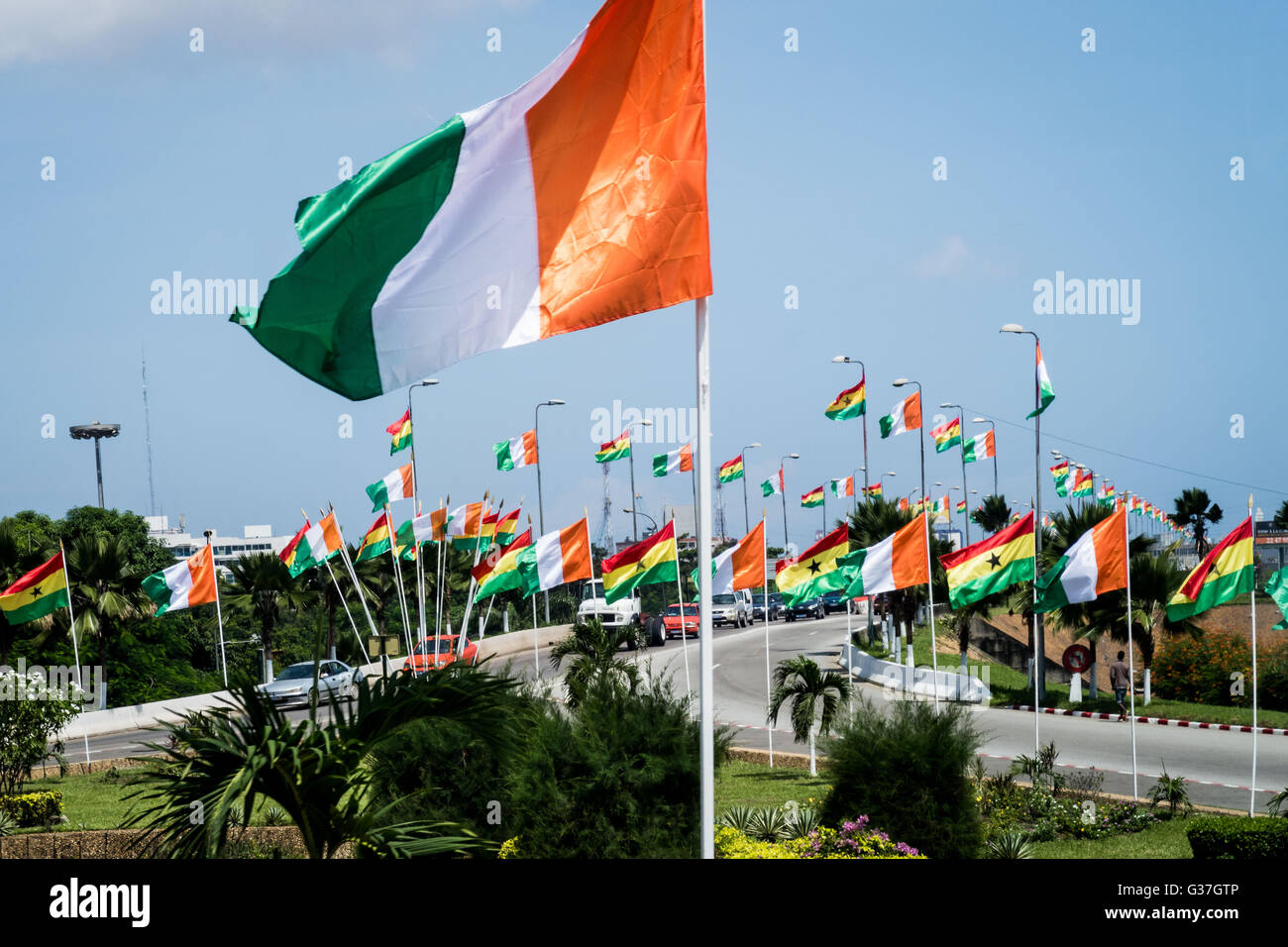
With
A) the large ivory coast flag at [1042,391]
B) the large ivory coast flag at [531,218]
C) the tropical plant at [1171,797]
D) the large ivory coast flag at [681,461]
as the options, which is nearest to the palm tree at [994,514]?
the large ivory coast flag at [681,461]

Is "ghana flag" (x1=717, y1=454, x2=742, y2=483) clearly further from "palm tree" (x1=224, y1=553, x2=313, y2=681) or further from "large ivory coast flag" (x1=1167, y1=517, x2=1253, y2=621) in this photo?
"large ivory coast flag" (x1=1167, y1=517, x2=1253, y2=621)

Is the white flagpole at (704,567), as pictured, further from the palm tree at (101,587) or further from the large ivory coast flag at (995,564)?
the palm tree at (101,587)

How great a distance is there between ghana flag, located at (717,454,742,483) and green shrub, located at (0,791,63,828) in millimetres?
33759

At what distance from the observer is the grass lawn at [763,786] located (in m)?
18.2

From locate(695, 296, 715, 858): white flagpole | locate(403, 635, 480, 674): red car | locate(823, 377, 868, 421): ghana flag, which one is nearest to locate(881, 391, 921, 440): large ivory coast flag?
locate(823, 377, 868, 421): ghana flag

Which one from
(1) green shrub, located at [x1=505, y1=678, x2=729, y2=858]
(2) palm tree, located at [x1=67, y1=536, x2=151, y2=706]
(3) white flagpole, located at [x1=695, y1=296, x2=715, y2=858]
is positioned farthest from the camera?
(2) palm tree, located at [x1=67, y1=536, x2=151, y2=706]

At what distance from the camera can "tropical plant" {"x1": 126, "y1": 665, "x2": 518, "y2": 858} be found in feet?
24.6

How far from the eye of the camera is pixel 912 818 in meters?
12.1

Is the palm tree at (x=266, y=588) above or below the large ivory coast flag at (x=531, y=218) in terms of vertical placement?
below

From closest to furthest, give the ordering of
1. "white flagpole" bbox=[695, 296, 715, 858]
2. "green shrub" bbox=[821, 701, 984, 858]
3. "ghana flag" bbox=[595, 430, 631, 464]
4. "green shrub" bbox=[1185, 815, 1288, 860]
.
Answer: "white flagpole" bbox=[695, 296, 715, 858]
"green shrub" bbox=[821, 701, 984, 858]
"green shrub" bbox=[1185, 815, 1288, 860]
"ghana flag" bbox=[595, 430, 631, 464]

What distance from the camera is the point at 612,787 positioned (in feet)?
34.8

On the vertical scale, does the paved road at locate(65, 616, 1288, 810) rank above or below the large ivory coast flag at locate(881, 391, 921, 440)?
below

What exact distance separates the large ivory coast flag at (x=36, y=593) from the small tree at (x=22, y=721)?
6.20 meters

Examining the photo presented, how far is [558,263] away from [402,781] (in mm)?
7106
